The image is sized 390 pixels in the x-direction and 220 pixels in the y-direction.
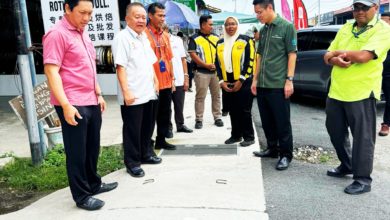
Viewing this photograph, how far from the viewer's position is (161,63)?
14.8 ft

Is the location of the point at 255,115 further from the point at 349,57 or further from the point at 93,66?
the point at 93,66

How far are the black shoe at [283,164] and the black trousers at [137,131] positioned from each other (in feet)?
4.77

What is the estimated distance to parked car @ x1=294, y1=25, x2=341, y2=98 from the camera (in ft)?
24.4

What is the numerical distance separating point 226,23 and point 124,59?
1755 millimetres

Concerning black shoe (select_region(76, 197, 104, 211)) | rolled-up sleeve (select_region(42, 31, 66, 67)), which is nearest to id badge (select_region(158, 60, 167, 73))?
rolled-up sleeve (select_region(42, 31, 66, 67))

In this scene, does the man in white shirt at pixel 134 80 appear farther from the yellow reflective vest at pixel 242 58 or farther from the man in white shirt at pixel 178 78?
the man in white shirt at pixel 178 78

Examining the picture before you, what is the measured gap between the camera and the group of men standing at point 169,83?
9.90 feet

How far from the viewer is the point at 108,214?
3.13 meters

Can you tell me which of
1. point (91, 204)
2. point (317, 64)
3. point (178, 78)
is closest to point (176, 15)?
point (317, 64)

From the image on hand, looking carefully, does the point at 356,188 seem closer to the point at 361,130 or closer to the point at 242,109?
the point at 361,130

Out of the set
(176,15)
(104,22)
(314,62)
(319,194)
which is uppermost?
(176,15)

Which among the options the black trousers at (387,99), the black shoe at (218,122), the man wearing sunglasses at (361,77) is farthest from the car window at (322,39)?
the man wearing sunglasses at (361,77)

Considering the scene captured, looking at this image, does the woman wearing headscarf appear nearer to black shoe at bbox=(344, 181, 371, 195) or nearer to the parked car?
black shoe at bbox=(344, 181, 371, 195)

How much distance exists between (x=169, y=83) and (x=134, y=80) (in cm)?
100
